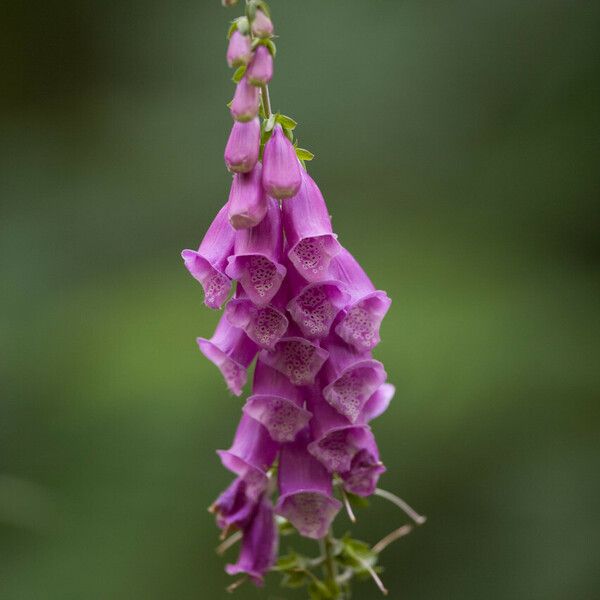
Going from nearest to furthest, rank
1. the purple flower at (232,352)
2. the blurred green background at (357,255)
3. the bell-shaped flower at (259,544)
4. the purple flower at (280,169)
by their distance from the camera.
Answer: the purple flower at (280,169)
the purple flower at (232,352)
the bell-shaped flower at (259,544)
the blurred green background at (357,255)

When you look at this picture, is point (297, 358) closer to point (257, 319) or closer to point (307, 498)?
point (257, 319)

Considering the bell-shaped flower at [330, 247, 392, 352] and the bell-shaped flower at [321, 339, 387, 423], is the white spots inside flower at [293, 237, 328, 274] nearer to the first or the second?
the bell-shaped flower at [330, 247, 392, 352]

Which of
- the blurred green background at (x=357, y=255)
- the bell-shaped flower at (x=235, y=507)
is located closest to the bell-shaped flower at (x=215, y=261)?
the bell-shaped flower at (x=235, y=507)

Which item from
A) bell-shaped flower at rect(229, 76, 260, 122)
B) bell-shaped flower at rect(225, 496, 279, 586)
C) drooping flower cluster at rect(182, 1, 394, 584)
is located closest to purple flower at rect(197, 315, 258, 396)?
drooping flower cluster at rect(182, 1, 394, 584)

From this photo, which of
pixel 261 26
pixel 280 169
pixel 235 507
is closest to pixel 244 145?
pixel 280 169

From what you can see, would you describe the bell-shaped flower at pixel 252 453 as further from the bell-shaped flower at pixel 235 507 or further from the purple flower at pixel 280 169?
the purple flower at pixel 280 169

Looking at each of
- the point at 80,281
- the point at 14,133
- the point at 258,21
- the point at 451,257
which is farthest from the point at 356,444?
the point at 14,133
